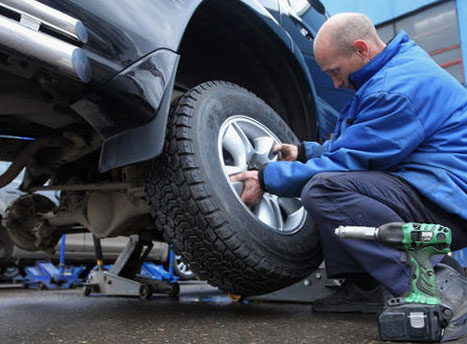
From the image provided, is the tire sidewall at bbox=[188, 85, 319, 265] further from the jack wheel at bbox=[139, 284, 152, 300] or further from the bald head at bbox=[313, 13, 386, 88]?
the jack wheel at bbox=[139, 284, 152, 300]

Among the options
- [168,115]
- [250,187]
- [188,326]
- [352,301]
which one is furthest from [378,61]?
[188,326]

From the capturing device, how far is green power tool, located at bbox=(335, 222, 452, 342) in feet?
3.47

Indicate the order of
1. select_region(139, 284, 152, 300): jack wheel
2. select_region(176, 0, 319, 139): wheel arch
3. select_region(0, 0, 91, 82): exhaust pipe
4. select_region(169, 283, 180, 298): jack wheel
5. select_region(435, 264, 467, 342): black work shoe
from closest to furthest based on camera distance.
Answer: select_region(0, 0, 91, 82): exhaust pipe → select_region(435, 264, 467, 342): black work shoe → select_region(176, 0, 319, 139): wheel arch → select_region(139, 284, 152, 300): jack wheel → select_region(169, 283, 180, 298): jack wheel

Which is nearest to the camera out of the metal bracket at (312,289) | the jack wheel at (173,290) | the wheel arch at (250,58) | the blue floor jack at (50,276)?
the wheel arch at (250,58)

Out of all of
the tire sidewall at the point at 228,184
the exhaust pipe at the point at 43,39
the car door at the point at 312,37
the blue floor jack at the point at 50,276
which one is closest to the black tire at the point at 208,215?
the tire sidewall at the point at 228,184

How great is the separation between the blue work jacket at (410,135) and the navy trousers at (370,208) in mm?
37

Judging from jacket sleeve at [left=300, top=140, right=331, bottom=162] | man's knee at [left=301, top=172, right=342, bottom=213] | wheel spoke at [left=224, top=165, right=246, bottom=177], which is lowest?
man's knee at [left=301, top=172, right=342, bottom=213]

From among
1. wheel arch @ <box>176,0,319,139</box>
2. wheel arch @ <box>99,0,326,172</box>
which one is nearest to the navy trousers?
wheel arch @ <box>99,0,326,172</box>

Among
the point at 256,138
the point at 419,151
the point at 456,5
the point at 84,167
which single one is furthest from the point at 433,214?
the point at 456,5

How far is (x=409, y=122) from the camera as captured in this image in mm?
1247

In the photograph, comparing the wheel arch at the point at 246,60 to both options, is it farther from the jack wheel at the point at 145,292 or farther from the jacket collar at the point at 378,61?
the jack wheel at the point at 145,292

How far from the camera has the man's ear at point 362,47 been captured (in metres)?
1.49

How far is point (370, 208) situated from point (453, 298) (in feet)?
0.99

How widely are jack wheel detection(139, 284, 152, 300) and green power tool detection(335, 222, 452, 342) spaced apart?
5.43 feet
